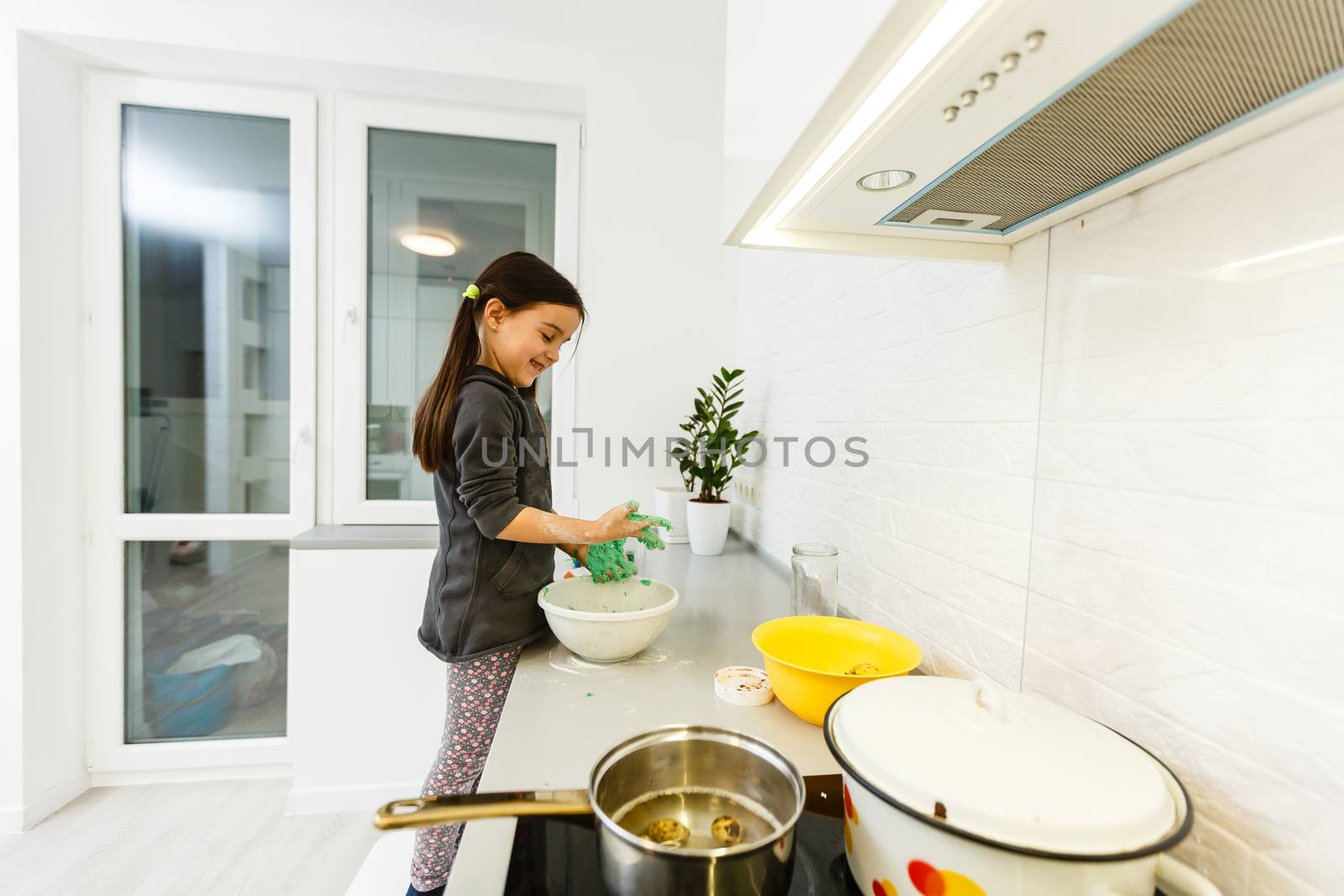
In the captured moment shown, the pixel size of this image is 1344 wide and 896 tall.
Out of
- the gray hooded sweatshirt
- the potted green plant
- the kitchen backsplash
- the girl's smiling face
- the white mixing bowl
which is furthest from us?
the potted green plant

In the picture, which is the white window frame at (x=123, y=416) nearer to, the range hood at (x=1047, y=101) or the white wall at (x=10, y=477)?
the white wall at (x=10, y=477)

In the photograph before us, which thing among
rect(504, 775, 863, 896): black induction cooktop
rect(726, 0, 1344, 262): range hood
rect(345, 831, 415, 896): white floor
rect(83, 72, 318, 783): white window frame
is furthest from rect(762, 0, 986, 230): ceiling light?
rect(83, 72, 318, 783): white window frame

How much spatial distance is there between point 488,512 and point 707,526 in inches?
30.9

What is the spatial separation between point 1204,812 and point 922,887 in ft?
0.89

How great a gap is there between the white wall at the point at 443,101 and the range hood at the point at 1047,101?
1.34 m

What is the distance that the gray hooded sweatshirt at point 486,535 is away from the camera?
956mm

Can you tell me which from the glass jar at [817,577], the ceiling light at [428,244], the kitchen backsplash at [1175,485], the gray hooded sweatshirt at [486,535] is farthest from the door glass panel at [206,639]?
the kitchen backsplash at [1175,485]

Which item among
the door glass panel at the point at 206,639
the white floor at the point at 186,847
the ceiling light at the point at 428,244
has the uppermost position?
the ceiling light at the point at 428,244

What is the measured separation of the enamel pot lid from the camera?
351mm

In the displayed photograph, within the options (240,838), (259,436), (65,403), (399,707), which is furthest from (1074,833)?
(65,403)

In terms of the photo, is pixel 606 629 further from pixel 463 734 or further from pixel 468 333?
pixel 468 333

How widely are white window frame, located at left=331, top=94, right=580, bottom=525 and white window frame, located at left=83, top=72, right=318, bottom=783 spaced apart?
8cm

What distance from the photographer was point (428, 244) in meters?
1.89

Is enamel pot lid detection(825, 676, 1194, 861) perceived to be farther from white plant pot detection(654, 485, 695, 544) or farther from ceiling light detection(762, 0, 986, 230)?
white plant pot detection(654, 485, 695, 544)
